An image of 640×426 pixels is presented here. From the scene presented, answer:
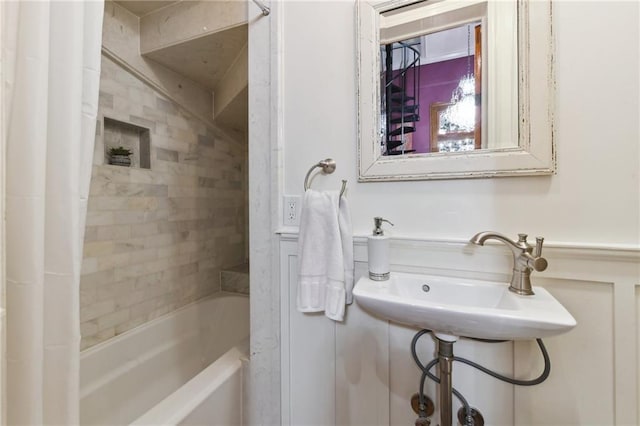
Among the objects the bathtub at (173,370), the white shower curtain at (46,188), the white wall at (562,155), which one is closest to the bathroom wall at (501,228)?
the white wall at (562,155)

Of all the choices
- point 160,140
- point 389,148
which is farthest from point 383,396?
point 160,140

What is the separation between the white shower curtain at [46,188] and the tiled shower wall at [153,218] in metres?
1.03

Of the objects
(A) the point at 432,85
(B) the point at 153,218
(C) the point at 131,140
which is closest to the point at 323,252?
(A) the point at 432,85

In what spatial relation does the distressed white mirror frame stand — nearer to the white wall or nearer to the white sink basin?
the white wall

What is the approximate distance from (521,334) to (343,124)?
0.83m

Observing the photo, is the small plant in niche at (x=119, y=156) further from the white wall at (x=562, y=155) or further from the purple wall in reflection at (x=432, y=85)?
the purple wall in reflection at (x=432, y=85)

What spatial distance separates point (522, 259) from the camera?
74cm

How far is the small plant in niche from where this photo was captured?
1.56m

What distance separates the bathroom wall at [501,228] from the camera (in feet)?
2.41

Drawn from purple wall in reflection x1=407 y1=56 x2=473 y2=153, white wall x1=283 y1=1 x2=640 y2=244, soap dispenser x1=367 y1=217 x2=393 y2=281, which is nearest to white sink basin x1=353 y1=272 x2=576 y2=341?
soap dispenser x1=367 y1=217 x2=393 y2=281

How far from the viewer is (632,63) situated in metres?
0.72

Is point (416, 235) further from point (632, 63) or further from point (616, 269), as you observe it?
point (632, 63)

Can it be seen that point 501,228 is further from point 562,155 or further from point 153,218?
point 153,218

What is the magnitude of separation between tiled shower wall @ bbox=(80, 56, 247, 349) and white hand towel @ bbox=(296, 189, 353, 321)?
4.06 feet
